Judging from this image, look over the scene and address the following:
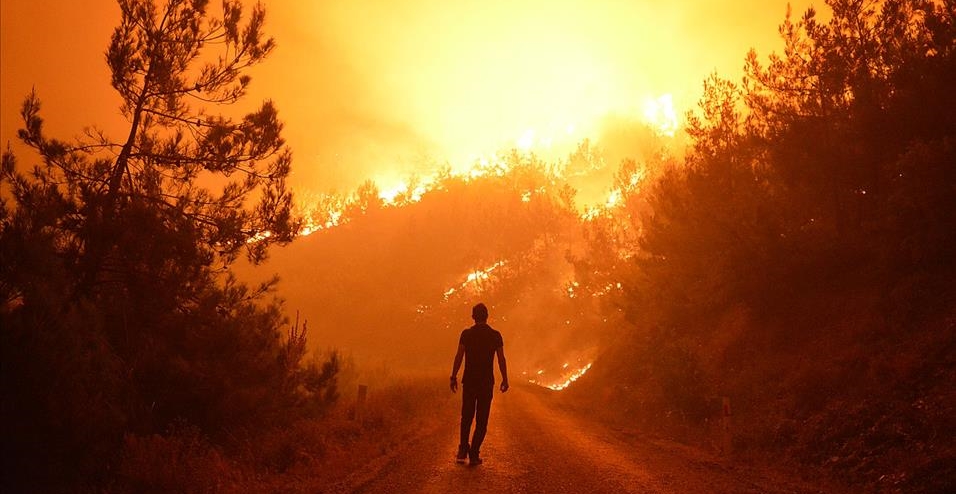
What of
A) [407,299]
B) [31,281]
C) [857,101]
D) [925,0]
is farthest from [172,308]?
[407,299]

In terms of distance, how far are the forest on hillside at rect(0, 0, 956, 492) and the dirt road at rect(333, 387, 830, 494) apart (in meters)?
1.54

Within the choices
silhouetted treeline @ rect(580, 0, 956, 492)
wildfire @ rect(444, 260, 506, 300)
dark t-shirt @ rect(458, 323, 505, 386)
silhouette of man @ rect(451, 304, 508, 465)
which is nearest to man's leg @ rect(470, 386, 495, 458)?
silhouette of man @ rect(451, 304, 508, 465)

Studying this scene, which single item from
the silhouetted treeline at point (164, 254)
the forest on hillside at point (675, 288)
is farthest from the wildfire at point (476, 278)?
the silhouetted treeline at point (164, 254)

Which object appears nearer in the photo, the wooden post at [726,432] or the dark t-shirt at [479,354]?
the dark t-shirt at [479,354]

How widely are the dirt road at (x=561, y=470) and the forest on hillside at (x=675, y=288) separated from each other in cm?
154

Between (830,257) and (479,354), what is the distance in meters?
15.9

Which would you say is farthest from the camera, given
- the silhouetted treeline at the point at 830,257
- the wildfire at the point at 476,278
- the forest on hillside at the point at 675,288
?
the wildfire at the point at 476,278

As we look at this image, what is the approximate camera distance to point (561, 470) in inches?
350

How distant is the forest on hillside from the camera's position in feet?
24.7

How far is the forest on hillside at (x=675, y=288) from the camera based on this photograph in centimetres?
753

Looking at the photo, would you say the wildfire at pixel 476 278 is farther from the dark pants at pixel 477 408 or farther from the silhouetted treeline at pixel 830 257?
the dark pants at pixel 477 408

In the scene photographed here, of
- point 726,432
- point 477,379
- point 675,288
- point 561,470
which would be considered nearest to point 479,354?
point 477,379

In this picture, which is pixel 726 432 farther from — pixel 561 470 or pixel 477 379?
pixel 477 379

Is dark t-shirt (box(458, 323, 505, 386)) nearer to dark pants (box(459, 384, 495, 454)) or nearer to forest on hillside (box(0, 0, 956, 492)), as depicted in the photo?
dark pants (box(459, 384, 495, 454))
